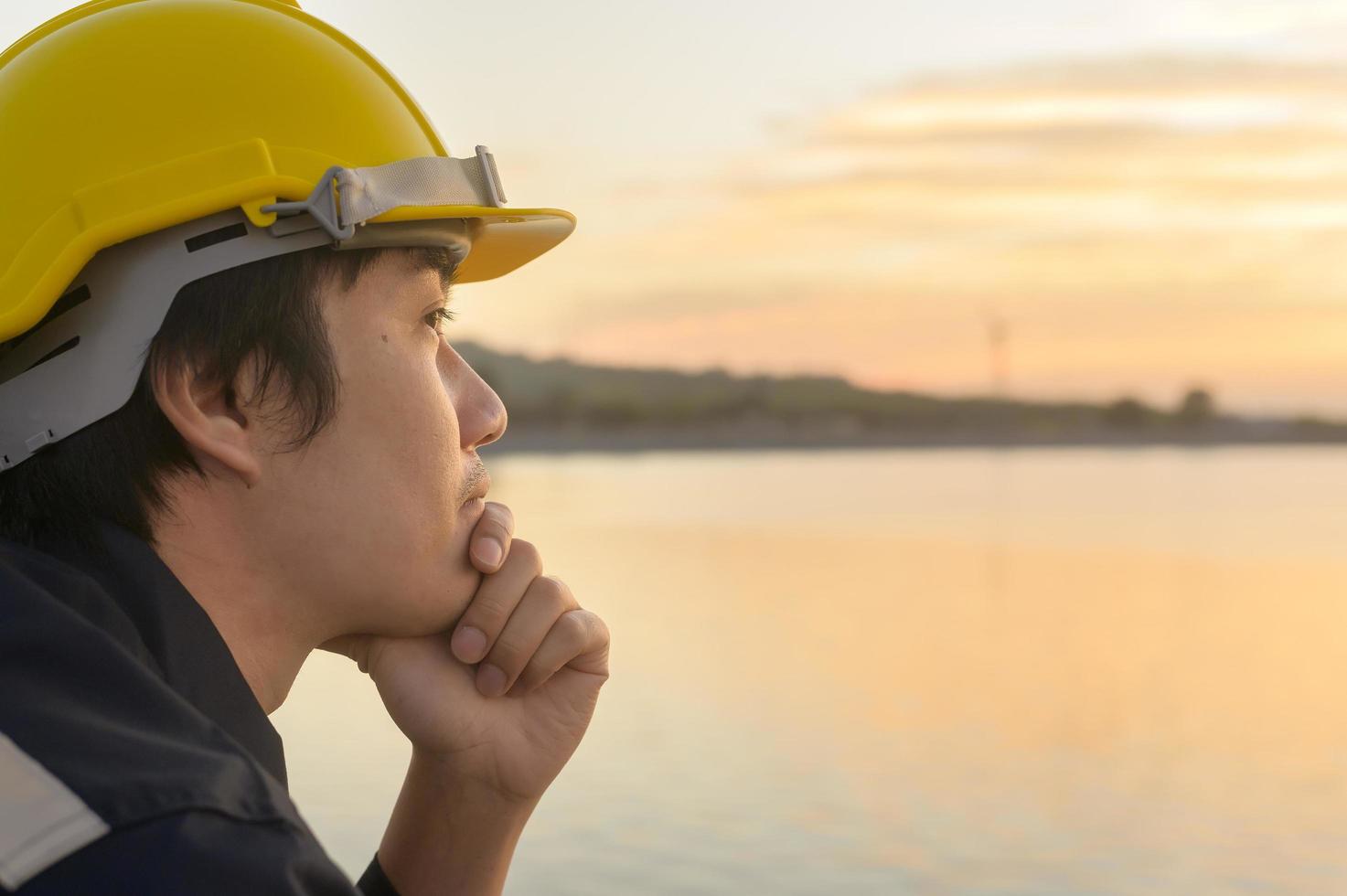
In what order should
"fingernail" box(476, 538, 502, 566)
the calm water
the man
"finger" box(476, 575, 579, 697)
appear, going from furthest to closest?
the calm water → "finger" box(476, 575, 579, 697) → "fingernail" box(476, 538, 502, 566) → the man

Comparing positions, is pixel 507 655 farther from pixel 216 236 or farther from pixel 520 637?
pixel 216 236

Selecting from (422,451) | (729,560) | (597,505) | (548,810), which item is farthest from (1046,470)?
(422,451)

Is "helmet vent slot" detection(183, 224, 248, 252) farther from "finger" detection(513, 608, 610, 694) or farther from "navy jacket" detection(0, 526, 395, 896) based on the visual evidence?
"finger" detection(513, 608, 610, 694)

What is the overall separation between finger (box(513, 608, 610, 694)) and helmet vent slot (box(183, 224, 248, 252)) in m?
0.71

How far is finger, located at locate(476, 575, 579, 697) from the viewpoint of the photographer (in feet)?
6.47

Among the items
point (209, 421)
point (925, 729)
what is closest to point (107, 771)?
point (209, 421)

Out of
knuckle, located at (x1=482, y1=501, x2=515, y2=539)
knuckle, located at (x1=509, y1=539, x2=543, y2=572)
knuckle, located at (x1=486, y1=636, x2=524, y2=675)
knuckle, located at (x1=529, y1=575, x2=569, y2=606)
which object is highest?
knuckle, located at (x1=482, y1=501, x2=515, y2=539)

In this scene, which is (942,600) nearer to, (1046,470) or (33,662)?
(33,662)

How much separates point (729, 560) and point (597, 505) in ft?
37.4

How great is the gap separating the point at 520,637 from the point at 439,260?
1.70ft

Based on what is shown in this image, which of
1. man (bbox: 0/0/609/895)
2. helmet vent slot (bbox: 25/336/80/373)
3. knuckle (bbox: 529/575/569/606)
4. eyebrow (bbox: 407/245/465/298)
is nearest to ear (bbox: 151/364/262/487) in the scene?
man (bbox: 0/0/609/895)

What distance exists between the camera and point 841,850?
7387mm

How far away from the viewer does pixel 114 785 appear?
1034 mm

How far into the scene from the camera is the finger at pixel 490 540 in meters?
1.85
